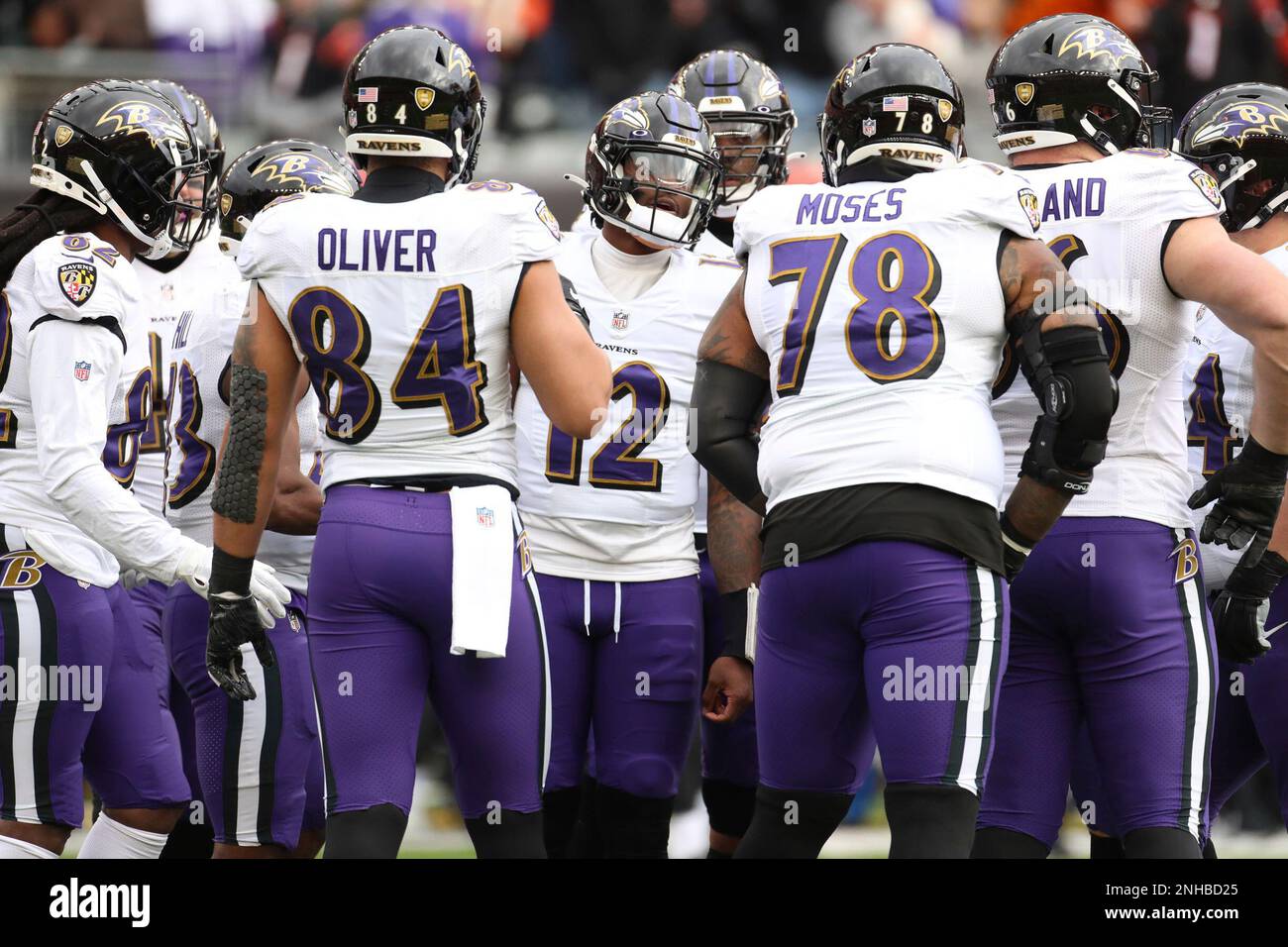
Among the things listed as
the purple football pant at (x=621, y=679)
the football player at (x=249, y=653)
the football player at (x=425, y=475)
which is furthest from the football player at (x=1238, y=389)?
the football player at (x=249, y=653)

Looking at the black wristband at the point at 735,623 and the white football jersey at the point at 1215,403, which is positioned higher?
the white football jersey at the point at 1215,403

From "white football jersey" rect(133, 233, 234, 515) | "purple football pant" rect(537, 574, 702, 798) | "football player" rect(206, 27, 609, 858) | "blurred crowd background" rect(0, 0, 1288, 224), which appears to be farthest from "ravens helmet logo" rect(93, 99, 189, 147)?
"blurred crowd background" rect(0, 0, 1288, 224)

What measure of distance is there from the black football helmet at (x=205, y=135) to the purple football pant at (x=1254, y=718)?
3380 mm

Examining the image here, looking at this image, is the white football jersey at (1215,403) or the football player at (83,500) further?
the white football jersey at (1215,403)

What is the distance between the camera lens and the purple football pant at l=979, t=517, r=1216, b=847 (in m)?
4.12

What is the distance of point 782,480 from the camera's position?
4.08 meters

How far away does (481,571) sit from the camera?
3.88m

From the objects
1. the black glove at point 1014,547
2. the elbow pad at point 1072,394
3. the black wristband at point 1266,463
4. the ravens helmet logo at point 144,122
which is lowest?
the black glove at point 1014,547

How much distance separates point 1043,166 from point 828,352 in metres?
0.94

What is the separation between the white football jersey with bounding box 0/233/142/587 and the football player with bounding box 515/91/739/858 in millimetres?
1254

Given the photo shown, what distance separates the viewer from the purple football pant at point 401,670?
3896mm

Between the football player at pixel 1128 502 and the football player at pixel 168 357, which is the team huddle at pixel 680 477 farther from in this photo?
the football player at pixel 168 357

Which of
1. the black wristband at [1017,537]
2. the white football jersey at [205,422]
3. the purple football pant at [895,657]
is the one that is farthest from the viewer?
the white football jersey at [205,422]

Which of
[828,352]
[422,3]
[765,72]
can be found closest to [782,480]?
[828,352]
